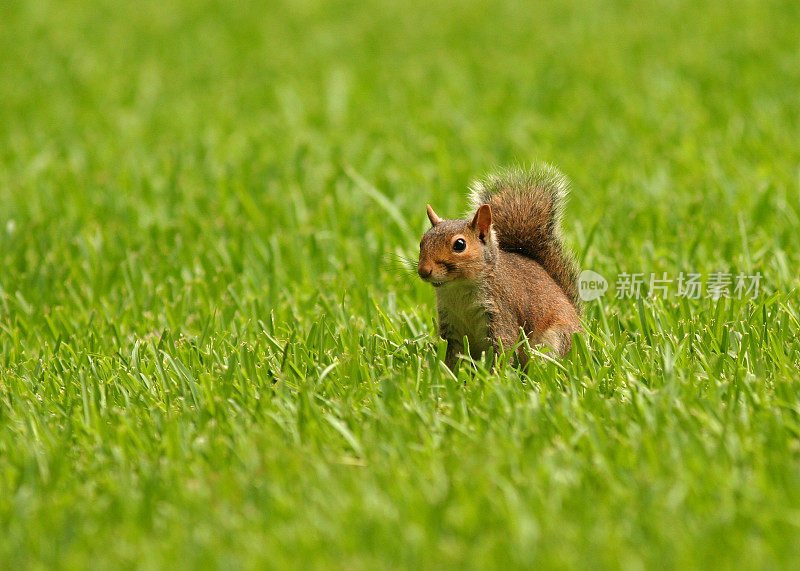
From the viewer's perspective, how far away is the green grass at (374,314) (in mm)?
2600

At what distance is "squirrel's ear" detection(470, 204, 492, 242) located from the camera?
3.55 meters

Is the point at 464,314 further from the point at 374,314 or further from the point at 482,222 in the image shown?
the point at 374,314

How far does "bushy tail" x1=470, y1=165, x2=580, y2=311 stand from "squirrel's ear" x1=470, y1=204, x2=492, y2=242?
15.6 inches

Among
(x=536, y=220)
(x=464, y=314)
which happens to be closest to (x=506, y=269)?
(x=464, y=314)

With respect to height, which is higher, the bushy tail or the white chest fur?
the bushy tail

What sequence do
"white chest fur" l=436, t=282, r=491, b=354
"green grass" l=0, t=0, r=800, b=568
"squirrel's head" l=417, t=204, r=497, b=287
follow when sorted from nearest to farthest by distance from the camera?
"green grass" l=0, t=0, r=800, b=568, "squirrel's head" l=417, t=204, r=497, b=287, "white chest fur" l=436, t=282, r=491, b=354

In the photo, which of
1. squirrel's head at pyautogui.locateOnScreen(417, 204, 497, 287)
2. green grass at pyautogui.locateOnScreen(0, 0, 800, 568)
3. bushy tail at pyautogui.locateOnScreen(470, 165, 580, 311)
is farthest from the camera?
bushy tail at pyautogui.locateOnScreen(470, 165, 580, 311)

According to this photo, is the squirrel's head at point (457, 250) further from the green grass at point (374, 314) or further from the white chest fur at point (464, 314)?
the green grass at point (374, 314)

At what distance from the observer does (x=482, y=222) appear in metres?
3.58

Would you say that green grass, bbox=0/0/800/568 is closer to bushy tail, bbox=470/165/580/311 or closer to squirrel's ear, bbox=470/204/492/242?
bushy tail, bbox=470/165/580/311

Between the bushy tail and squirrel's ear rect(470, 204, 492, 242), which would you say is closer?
squirrel's ear rect(470, 204, 492, 242)

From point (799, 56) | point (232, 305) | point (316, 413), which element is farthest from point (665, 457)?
point (799, 56)

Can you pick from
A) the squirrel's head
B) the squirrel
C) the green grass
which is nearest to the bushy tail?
the squirrel

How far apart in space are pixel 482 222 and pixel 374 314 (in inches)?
37.5
